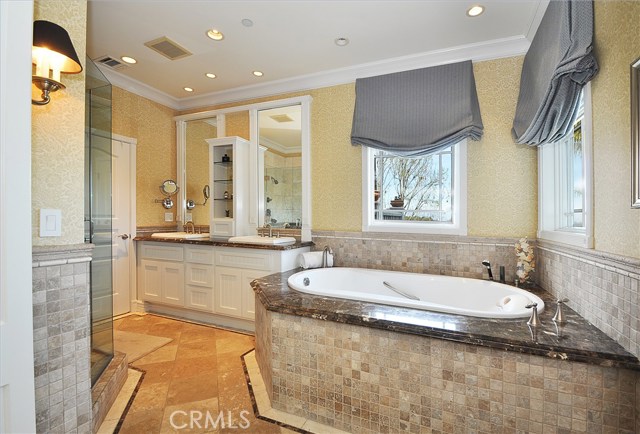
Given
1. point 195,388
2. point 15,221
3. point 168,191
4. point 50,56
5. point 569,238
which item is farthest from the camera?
point 168,191

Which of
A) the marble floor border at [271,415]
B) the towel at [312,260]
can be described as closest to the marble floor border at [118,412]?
the marble floor border at [271,415]

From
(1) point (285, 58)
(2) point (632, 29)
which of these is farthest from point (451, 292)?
(1) point (285, 58)

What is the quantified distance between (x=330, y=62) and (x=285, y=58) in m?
0.43

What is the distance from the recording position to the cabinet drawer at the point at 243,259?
2912 mm

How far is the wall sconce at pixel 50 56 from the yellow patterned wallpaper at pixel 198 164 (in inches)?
97.7

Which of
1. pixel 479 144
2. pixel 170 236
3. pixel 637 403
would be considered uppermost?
pixel 479 144

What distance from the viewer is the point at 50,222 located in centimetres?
139

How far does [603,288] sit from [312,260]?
2045mm

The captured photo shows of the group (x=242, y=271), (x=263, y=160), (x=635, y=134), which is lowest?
(x=242, y=271)

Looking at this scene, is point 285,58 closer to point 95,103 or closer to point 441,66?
point 441,66

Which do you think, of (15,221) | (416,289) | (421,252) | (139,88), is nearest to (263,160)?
(139,88)

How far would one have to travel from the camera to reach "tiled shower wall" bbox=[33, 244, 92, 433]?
4.37 ft

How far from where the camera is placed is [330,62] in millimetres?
2967

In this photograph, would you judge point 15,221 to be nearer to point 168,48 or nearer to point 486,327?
point 486,327
